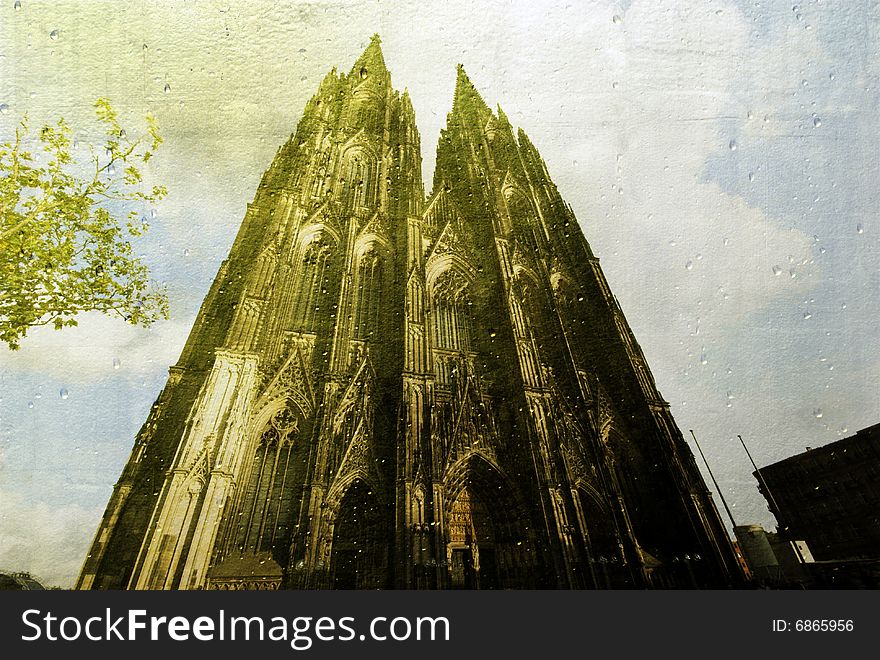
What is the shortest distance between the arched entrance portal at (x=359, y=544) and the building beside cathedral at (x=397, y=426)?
41 millimetres

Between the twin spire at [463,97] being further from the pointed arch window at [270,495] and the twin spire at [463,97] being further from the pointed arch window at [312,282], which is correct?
the pointed arch window at [270,495]

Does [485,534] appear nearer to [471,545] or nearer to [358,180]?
[471,545]

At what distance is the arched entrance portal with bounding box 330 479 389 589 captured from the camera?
8.48m

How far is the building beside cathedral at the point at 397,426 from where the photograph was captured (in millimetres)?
8398

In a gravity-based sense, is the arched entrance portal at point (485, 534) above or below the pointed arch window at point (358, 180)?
below

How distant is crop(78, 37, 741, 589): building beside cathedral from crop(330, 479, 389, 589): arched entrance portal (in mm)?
41

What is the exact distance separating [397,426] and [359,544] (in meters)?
2.67

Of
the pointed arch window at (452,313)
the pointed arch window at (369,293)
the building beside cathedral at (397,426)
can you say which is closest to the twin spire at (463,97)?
the building beside cathedral at (397,426)

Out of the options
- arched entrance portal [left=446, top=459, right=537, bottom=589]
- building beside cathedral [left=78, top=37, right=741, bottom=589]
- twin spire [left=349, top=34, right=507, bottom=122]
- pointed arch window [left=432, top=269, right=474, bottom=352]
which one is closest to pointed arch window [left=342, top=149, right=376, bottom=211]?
building beside cathedral [left=78, top=37, right=741, bottom=589]

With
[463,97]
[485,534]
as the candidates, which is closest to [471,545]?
[485,534]

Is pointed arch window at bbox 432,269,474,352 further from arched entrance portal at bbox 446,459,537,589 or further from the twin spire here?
the twin spire
